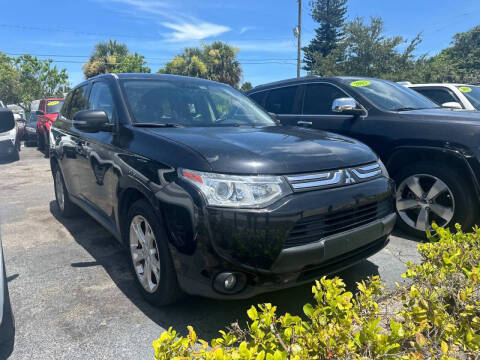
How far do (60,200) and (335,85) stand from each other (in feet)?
13.0

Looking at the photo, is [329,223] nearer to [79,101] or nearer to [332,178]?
[332,178]

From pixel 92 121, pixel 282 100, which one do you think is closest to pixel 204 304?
pixel 92 121

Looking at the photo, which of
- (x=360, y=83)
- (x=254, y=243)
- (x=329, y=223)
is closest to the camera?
(x=254, y=243)

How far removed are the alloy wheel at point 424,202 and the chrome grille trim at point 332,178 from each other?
1.34 metres

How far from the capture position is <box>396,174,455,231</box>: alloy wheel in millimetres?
3499

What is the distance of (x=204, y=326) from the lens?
233 centimetres

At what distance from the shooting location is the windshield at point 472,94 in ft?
20.5

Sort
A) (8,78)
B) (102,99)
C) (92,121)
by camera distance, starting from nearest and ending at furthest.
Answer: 1. (92,121)
2. (102,99)
3. (8,78)

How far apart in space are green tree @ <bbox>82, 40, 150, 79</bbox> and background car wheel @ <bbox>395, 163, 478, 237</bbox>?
2963 cm

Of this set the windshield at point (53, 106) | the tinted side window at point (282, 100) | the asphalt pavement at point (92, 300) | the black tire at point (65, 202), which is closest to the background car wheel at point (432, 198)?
the asphalt pavement at point (92, 300)

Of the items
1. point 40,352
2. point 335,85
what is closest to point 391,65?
point 335,85

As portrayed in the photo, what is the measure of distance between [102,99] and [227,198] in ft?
6.96

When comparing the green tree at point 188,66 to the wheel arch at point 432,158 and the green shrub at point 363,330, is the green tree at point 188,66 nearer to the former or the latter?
the wheel arch at point 432,158

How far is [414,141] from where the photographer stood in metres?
3.59
